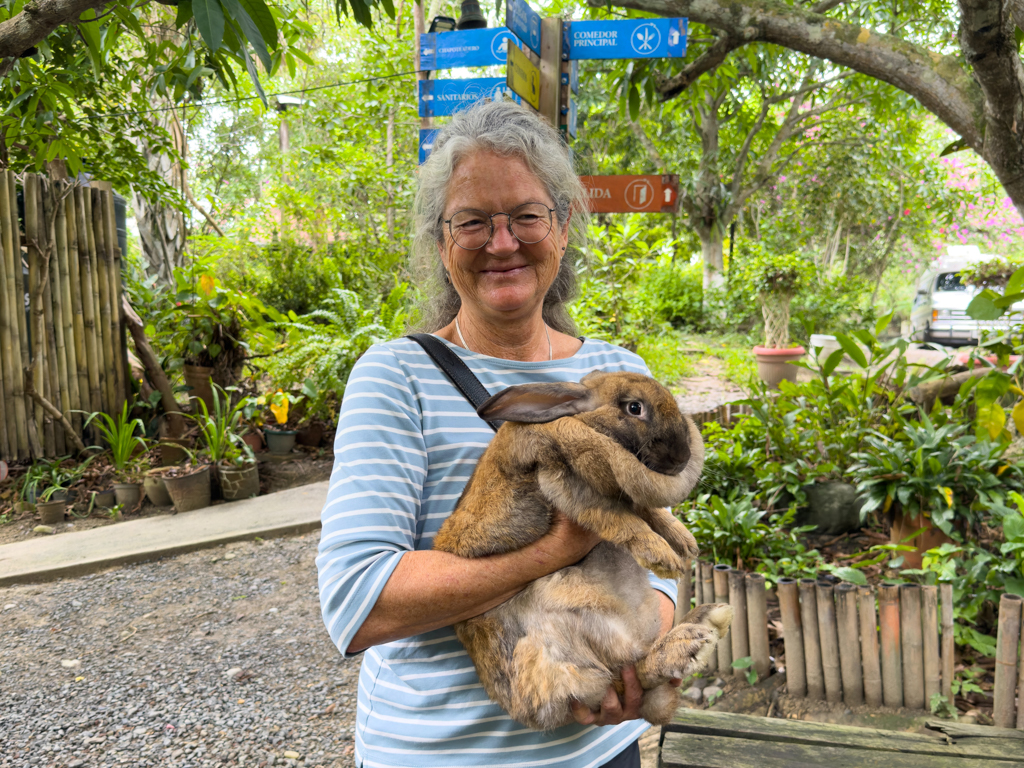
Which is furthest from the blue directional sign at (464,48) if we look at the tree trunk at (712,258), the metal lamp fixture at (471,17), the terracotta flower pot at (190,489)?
the tree trunk at (712,258)

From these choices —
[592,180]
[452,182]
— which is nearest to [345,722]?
[452,182]

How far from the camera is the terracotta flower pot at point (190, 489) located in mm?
6574

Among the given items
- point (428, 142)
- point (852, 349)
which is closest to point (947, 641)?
point (852, 349)

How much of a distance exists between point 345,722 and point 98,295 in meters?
5.81

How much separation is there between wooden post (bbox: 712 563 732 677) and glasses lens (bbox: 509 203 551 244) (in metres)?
2.54

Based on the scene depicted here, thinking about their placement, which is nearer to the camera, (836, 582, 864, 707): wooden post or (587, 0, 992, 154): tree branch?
(836, 582, 864, 707): wooden post

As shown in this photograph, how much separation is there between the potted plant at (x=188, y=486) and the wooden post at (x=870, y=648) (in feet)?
18.9

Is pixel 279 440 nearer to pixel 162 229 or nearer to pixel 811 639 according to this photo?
pixel 811 639

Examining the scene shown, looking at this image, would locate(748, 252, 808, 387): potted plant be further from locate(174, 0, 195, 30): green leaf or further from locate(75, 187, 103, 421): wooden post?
locate(174, 0, 195, 30): green leaf

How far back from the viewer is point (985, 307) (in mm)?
3809

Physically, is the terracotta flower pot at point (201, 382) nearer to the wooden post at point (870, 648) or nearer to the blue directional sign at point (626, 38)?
the blue directional sign at point (626, 38)

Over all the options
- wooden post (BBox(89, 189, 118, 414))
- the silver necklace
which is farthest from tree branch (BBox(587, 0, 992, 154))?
wooden post (BBox(89, 189, 118, 414))

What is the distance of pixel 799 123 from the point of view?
18.1m

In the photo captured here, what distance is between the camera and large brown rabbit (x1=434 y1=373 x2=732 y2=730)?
1530 mm
